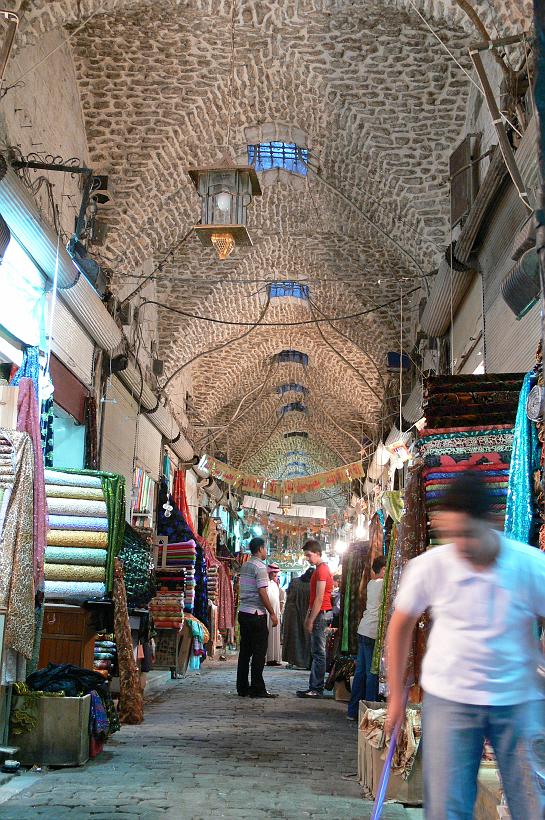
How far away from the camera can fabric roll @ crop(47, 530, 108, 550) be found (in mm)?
6004

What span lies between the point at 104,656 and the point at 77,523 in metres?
1.82

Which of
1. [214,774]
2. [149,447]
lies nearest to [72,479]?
[214,774]

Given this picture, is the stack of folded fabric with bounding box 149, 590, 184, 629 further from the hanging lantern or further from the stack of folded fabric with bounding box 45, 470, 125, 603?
the hanging lantern

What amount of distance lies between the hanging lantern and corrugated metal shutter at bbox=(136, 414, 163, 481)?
19.3 ft

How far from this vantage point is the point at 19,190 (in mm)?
6488

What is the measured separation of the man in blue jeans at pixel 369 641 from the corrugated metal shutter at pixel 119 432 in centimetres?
450

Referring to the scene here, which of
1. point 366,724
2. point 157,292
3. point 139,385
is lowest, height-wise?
point 366,724

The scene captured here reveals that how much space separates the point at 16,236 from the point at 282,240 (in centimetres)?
754

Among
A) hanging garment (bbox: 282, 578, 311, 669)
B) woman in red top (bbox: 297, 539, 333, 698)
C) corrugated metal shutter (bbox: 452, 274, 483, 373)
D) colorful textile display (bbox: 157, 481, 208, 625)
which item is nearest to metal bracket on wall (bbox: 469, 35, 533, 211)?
corrugated metal shutter (bbox: 452, 274, 483, 373)

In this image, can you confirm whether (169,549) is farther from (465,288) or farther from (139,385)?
(465,288)

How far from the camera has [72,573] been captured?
6035 millimetres

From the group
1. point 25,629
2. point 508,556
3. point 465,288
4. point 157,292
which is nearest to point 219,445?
point 157,292

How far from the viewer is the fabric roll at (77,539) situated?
236 inches

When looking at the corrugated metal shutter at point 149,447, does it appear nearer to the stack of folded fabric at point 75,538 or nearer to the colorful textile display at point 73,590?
the stack of folded fabric at point 75,538
